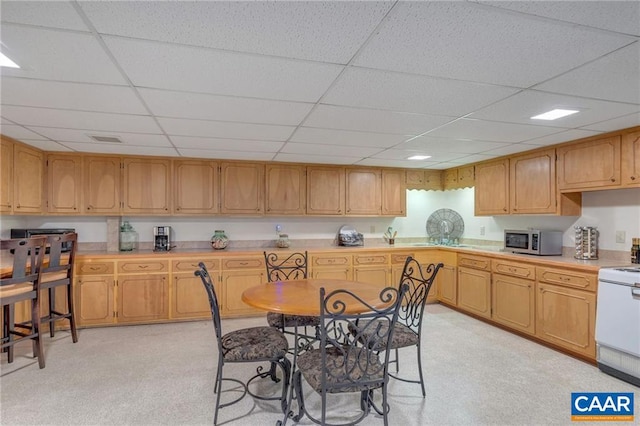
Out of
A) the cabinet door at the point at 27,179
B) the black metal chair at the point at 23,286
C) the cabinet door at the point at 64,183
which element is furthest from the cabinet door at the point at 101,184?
the black metal chair at the point at 23,286

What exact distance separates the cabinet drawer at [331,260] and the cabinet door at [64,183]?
3.09 metres

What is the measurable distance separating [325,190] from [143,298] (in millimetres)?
2819

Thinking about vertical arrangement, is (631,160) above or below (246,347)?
above

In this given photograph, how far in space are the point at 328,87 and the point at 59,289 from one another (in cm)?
387

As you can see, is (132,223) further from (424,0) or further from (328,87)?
(424,0)

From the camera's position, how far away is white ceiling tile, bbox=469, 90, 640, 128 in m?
2.33

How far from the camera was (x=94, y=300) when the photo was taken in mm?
3965

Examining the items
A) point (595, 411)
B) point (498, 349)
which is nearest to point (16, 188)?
point (498, 349)

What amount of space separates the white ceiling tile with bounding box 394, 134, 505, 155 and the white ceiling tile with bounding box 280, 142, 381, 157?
42 cm

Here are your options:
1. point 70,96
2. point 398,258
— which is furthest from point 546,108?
point 70,96

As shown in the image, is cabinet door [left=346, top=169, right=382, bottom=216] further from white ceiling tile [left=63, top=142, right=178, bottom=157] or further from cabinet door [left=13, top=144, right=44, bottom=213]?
cabinet door [left=13, top=144, right=44, bottom=213]

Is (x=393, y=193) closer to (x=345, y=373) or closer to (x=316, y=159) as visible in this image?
(x=316, y=159)

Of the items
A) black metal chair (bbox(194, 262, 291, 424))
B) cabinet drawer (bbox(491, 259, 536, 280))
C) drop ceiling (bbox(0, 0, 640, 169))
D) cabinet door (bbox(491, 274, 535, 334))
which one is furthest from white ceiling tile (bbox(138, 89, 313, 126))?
cabinet door (bbox(491, 274, 535, 334))

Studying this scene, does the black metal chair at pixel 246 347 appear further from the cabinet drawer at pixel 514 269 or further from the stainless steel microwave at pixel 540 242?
the stainless steel microwave at pixel 540 242
